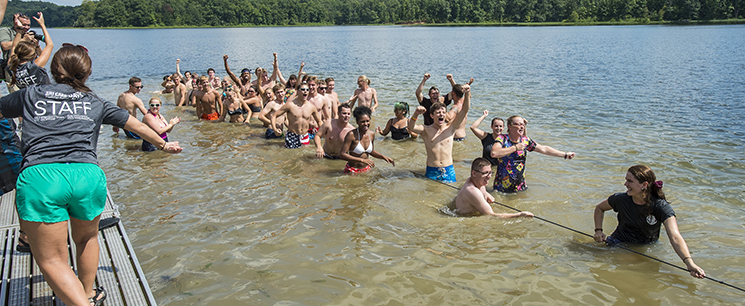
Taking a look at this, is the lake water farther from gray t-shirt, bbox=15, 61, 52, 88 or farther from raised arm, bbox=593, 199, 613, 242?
gray t-shirt, bbox=15, 61, 52, 88

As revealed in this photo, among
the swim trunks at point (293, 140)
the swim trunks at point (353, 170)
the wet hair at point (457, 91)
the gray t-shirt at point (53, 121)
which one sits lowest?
the swim trunks at point (353, 170)

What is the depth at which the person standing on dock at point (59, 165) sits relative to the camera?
3023 millimetres

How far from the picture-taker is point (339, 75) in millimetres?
27094

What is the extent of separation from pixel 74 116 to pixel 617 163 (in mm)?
9468

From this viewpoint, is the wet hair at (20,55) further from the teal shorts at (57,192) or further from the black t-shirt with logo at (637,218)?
the black t-shirt with logo at (637,218)

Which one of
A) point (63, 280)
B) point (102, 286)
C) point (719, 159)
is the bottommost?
point (719, 159)

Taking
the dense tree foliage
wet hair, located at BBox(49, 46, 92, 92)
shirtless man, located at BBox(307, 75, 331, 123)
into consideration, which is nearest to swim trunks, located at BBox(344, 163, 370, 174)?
shirtless man, located at BBox(307, 75, 331, 123)

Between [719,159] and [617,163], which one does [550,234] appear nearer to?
[617,163]

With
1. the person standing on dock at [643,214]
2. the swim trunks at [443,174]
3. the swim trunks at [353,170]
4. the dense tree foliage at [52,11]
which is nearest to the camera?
the person standing on dock at [643,214]

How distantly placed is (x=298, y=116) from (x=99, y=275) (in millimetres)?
6738

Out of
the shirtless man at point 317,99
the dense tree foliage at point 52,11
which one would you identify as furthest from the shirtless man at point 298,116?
the dense tree foliage at point 52,11

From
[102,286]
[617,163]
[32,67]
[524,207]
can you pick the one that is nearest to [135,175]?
[32,67]

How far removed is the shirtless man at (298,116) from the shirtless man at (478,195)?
5206 mm

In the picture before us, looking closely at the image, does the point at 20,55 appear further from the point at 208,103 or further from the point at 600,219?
the point at 208,103
